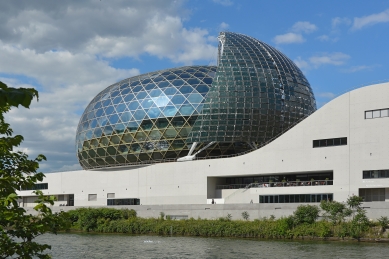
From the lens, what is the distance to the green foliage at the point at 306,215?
182ft

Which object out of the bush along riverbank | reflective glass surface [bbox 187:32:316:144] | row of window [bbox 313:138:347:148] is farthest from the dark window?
reflective glass surface [bbox 187:32:316:144]

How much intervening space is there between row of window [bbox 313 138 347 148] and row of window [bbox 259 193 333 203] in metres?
5.58

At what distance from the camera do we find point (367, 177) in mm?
58094

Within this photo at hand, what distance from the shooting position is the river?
3988 centimetres

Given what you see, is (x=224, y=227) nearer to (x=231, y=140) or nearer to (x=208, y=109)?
(x=231, y=140)

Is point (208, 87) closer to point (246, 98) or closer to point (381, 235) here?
point (246, 98)

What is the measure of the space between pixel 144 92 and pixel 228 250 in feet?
146

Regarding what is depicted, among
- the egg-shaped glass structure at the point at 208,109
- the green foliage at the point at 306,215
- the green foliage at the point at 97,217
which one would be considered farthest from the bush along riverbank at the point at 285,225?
the egg-shaped glass structure at the point at 208,109

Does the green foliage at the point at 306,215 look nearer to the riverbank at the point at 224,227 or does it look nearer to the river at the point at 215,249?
the riverbank at the point at 224,227

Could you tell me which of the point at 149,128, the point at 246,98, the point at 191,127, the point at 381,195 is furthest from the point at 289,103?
the point at 381,195

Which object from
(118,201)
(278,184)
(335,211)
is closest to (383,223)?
(335,211)

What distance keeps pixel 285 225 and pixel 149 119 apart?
3168 centimetres

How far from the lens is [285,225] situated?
2167 inches

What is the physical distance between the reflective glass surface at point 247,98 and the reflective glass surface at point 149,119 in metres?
2.38
